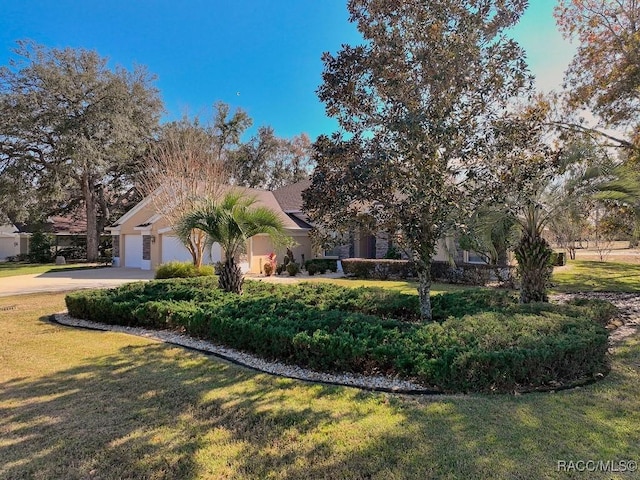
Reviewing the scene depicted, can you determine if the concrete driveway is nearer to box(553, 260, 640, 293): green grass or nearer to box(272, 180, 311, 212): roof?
box(272, 180, 311, 212): roof

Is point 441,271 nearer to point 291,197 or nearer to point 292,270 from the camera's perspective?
point 292,270

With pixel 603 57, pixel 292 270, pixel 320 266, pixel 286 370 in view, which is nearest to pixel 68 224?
pixel 292 270

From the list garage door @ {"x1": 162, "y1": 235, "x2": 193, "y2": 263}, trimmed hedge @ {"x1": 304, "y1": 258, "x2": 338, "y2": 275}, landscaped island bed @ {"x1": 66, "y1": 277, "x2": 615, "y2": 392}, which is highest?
garage door @ {"x1": 162, "y1": 235, "x2": 193, "y2": 263}

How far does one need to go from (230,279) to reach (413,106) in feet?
19.1

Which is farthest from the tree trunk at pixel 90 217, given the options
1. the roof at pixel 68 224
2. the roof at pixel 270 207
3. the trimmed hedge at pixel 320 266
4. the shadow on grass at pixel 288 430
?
the shadow on grass at pixel 288 430

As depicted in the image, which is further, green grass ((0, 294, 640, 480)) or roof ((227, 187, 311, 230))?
roof ((227, 187, 311, 230))

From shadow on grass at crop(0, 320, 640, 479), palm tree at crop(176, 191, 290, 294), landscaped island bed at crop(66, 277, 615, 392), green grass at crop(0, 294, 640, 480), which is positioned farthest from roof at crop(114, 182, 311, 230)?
shadow on grass at crop(0, 320, 640, 479)

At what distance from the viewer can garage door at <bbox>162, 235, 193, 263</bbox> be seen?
71.3 ft

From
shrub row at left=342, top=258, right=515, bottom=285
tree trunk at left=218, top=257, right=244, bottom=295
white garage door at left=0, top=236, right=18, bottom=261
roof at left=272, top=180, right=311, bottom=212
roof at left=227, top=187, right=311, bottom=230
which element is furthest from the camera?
white garage door at left=0, top=236, right=18, bottom=261

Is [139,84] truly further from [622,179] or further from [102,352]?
[622,179]

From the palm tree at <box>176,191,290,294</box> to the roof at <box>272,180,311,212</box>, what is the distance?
14775 mm

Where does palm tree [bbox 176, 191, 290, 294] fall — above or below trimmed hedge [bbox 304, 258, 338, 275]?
above

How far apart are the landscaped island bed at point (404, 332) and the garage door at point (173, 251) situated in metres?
12.9

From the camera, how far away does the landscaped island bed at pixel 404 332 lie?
4621mm
